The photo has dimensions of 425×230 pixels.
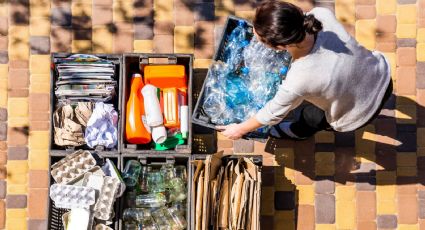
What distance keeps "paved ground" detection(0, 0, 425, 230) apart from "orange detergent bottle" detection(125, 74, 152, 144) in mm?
725

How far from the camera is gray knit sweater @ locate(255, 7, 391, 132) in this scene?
140 inches

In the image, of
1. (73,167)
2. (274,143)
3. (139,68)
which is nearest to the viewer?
(73,167)

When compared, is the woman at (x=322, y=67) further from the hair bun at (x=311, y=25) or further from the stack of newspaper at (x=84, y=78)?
the stack of newspaper at (x=84, y=78)

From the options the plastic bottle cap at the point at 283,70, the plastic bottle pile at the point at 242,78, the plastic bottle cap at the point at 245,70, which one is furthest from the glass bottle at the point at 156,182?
the plastic bottle cap at the point at 283,70

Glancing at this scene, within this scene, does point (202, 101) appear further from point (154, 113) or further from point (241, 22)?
point (241, 22)

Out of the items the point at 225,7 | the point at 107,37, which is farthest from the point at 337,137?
the point at 107,37

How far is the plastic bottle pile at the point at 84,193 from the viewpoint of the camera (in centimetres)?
475

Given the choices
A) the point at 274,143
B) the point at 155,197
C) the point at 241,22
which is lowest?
the point at 155,197

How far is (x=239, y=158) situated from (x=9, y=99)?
235 centimetres

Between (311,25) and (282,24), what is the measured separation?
0.20 meters

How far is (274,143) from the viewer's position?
551cm

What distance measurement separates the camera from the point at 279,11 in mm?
3309

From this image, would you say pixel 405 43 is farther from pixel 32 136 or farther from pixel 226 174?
pixel 32 136

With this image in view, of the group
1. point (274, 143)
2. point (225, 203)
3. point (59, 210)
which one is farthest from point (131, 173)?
point (274, 143)
